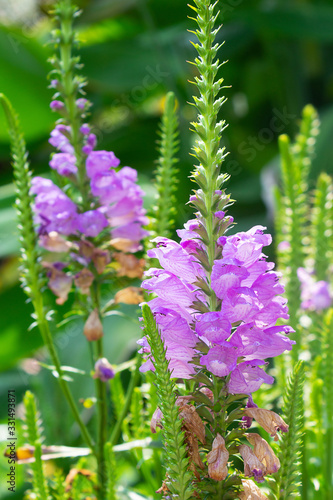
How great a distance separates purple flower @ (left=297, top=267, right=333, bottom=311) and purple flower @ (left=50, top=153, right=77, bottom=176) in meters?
0.29

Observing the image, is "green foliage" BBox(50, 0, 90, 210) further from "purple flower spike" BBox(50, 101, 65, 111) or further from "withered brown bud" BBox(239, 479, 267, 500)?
"withered brown bud" BBox(239, 479, 267, 500)

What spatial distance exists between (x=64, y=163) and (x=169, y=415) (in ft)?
0.84

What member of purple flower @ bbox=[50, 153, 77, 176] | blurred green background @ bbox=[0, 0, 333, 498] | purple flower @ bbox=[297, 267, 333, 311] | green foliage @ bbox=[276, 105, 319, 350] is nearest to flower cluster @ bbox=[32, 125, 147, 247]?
purple flower @ bbox=[50, 153, 77, 176]

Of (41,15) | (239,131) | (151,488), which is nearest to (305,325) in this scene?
(151,488)

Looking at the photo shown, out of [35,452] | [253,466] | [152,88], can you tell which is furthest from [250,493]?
[152,88]

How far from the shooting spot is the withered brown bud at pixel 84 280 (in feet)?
1.35

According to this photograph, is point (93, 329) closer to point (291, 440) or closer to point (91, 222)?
point (91, 222)

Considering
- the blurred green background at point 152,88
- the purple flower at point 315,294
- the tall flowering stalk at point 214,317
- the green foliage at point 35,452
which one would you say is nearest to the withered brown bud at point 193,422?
the tall flowering stalk at point 214,317

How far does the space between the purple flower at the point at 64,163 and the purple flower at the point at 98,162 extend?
17 mm

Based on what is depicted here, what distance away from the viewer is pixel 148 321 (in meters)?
0.23

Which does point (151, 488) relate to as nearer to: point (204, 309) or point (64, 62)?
point (204, 309)

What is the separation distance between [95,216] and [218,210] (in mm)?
168

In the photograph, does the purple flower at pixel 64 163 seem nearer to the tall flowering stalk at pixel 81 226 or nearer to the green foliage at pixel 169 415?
the tall flowering stalk at pixel 81 226

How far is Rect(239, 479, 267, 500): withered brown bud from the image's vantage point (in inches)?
10.1
